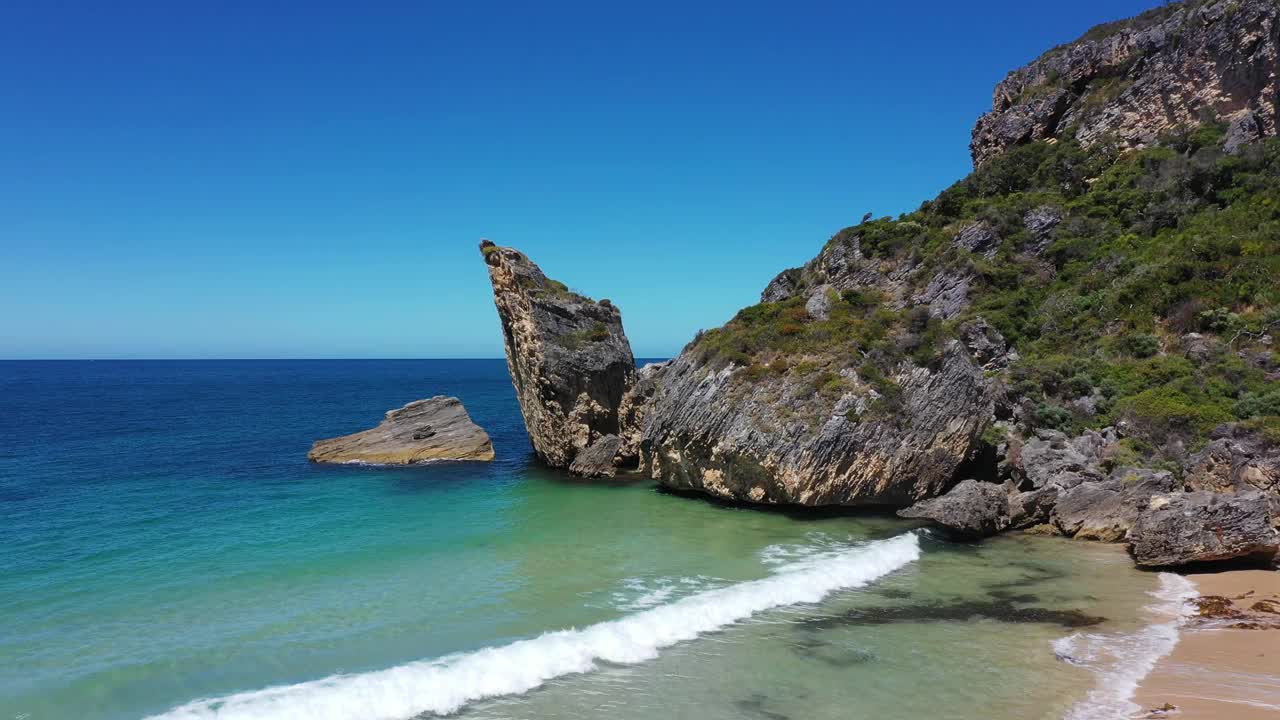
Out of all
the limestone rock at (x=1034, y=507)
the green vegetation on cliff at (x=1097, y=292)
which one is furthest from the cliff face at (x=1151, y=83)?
the limestone rock at (x=1034, y=507)

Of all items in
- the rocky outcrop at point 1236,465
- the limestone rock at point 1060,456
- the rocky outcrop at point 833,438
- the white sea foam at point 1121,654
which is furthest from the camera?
the rocky outcrop at point 833,438

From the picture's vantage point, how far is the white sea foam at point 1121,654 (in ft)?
32.6

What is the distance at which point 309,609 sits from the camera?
567 inches

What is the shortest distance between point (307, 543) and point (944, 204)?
153 ft

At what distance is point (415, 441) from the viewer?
→ 35.2 meters

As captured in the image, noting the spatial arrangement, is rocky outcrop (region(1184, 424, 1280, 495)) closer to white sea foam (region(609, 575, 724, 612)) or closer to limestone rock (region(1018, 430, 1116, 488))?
limestone rock (region(1018, 430, 1116, 488))

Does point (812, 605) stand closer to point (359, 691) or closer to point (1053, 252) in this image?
point (359, 691)

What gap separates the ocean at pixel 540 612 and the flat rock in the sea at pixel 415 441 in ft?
28.0

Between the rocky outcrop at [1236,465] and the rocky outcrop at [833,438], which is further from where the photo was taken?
the rocky outcrop at [833,438]

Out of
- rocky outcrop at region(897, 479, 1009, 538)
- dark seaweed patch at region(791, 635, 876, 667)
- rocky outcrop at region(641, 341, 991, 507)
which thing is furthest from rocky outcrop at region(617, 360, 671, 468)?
dark seaweed patch at region(791, 635, 876, 667)

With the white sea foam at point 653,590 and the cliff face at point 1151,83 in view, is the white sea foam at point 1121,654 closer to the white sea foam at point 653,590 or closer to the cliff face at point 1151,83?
the white sea foam at point 653,590

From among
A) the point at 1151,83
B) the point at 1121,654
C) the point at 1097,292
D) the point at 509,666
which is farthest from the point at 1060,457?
the point at 1151,83

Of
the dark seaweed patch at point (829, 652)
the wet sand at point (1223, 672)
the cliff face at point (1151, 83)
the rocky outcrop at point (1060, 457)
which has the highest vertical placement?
the cliff face at point (1151, 83)

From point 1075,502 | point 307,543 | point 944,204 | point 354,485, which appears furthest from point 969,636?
point 944,204
